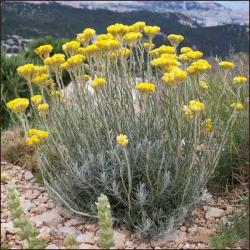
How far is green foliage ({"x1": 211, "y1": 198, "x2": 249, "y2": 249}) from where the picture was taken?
3.26 meters

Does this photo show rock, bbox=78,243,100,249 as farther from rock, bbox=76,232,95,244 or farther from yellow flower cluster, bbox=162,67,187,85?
yellow flower cluster, bbox=162,67,187,85

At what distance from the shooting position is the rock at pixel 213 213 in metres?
3.82

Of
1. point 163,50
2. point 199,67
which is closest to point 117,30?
point 163,50

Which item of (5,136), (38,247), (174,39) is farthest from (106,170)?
(5,136)

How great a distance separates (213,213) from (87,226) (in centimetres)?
93

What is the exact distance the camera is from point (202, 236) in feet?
11.6

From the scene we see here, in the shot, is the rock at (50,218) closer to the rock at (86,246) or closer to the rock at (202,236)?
the rock at (86,246)

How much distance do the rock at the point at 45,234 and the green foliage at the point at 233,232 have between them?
1.09 metres

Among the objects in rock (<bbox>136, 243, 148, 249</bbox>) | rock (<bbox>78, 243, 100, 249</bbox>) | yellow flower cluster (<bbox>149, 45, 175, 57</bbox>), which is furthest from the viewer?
yellow flower cluster (<bbox>149, 45, 175, 57</bbox>)

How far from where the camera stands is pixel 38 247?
3.00 m

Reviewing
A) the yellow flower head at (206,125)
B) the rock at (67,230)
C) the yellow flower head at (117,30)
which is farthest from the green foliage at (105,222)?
the yellow flower head at (117,30)

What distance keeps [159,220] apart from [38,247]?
0.97 metres

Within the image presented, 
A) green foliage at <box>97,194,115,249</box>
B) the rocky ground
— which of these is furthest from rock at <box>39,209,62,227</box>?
green foliage at <box>97,194,115,249</box>

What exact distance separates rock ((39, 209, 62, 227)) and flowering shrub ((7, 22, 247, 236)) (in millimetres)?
148
